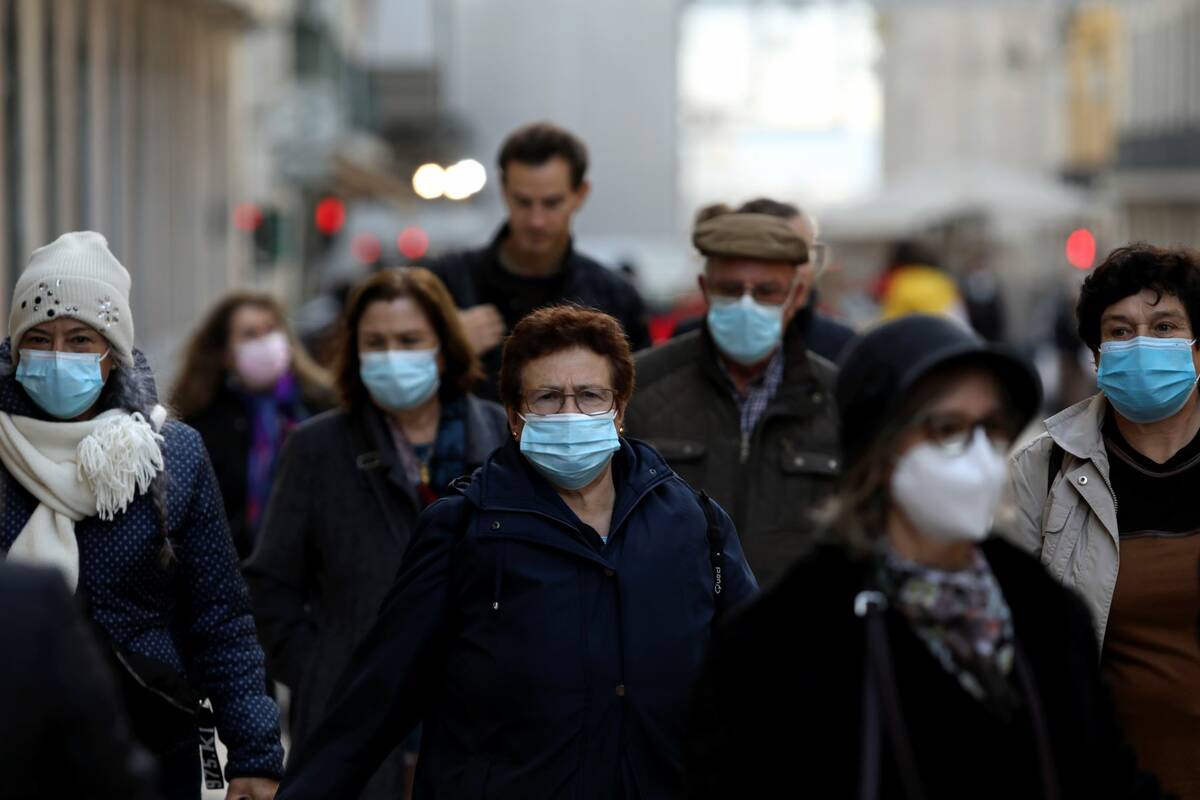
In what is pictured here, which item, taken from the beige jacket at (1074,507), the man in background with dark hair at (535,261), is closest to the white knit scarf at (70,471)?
the beige jacket at (1074,507)

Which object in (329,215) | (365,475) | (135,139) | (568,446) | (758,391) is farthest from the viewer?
(329,215)

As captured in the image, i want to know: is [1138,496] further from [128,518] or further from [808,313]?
[808,313]

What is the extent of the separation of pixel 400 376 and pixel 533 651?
89.1 inches

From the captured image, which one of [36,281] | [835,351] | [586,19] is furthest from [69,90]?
[586,19]

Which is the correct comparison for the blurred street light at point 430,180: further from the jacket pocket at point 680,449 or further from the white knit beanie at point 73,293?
the white knit beanie at point 73,293

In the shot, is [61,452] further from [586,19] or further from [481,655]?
[586,19]

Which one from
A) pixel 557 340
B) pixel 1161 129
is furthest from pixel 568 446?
pixel 1161 129

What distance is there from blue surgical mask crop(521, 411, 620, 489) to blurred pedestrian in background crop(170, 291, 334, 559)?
401cm

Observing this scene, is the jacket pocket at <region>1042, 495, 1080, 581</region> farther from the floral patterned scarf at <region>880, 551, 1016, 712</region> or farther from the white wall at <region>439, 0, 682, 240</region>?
the white wall at <region>439, 0, 682, 240</region>

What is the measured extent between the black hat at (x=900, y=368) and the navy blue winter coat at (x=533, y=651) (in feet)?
3.28

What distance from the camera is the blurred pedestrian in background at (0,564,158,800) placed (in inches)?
115

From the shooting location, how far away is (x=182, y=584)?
17.3 feet

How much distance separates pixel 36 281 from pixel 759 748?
2317mm

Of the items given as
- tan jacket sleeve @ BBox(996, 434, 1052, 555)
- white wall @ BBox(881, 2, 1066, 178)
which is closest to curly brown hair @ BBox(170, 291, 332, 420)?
tan jacket sleeve @ BBox(996, 434, 1052, 555)
